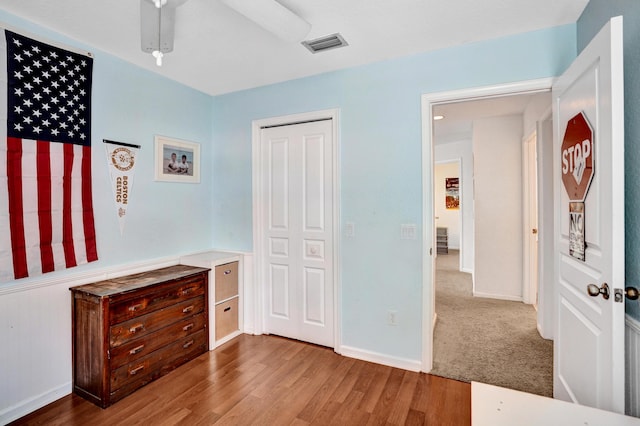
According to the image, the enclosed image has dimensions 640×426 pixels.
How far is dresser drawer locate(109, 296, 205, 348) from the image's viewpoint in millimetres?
2227

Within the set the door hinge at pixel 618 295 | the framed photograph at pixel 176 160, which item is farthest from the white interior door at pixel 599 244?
the framed photograph at pixel 176 160

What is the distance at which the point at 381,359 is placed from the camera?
272cm

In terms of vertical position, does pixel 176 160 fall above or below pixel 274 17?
below

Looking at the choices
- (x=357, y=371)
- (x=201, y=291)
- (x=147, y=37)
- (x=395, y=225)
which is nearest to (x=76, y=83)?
(x=147, y=37)

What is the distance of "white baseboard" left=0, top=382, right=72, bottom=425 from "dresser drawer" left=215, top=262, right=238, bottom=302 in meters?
1.23

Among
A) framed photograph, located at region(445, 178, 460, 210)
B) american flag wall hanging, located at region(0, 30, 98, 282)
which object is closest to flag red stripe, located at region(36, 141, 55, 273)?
american flag wall hanging, located at region(0, 30, 98, 282)

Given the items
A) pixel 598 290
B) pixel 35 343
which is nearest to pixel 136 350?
pixel 35 343

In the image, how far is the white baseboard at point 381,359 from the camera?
2.60 meters

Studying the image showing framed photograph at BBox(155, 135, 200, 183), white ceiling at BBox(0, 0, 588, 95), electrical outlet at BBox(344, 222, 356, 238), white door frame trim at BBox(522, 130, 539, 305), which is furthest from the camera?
white door frame trim at BBox(522, 130, 539, 305)

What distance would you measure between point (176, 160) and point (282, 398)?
2330 mm

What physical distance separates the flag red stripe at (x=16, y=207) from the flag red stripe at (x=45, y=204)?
10cm

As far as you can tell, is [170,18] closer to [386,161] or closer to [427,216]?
[386,161]

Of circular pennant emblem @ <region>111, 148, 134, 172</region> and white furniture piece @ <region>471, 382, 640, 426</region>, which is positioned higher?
circular pennant emblem @ <region>111, 148, 134, 172</region>

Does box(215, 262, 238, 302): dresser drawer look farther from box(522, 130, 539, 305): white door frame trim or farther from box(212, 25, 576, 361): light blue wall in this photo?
box(522, 130, 539, 305): white door frame trim
